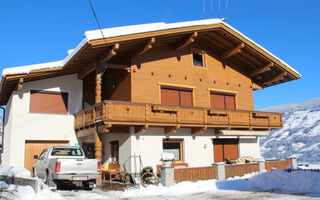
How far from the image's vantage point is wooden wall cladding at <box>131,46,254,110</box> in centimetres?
1925

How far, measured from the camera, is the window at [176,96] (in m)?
20.1

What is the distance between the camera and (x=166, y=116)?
1822 cm

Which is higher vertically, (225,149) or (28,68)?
(28,68)

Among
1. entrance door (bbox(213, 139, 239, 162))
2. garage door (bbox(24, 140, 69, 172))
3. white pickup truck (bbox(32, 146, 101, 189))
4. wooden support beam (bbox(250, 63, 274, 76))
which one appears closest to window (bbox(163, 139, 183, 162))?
entrance door (bbox(213, 139, 239, 162))

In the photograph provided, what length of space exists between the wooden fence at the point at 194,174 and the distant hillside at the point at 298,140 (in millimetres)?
107155

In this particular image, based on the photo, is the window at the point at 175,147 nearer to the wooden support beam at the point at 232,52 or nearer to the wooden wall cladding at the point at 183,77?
the wooden wall cladding at the point at 183,77

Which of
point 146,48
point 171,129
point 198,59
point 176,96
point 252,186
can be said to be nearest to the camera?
point 252,186

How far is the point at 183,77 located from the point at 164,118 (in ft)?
13.1

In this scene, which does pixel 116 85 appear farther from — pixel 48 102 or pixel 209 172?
pixel 209 172

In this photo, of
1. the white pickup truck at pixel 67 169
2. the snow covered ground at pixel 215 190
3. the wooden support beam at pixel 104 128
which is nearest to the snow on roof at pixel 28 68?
the wooden support beam at pixel 104 128

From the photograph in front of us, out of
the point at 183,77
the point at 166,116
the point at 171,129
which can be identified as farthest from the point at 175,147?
the point at 183,77

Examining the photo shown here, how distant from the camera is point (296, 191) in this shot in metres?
12.7

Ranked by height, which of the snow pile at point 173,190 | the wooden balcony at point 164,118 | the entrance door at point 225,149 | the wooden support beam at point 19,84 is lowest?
the snow pile at point 173,190

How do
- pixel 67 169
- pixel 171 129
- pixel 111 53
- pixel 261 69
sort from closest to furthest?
pixel 67 169
pixel 111 53
pixel 171 129
pixel 261 69
